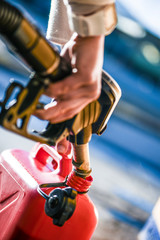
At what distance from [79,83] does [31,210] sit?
0.48m

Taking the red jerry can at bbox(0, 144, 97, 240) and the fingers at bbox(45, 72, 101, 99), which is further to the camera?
the red jerry can at bbox(0, 144, 97, 240)

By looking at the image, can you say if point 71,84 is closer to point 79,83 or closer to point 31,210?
point 79,83

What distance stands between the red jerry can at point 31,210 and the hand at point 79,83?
0.35 meters

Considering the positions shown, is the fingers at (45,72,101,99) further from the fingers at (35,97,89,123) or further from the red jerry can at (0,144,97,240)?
the red jerry can at (0,144,97,240)

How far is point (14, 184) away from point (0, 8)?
593 millimetres

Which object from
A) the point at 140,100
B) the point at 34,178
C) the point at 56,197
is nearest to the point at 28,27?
the point at 56,197

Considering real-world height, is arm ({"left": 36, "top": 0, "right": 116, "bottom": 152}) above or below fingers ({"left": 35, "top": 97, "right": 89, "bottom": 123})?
above

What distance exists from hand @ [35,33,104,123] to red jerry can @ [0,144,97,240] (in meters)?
0.35

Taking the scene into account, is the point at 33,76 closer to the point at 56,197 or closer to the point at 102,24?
the point at 102,24

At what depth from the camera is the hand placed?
46 cm

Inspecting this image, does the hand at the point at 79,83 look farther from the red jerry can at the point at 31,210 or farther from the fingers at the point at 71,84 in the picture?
the red jerry can at the point at 31,210

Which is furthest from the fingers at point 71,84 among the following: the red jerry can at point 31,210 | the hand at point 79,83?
the red jerry can at point 31,210

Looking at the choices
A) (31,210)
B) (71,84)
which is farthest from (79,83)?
(31,210)

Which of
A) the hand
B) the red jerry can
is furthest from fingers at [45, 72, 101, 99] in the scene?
the red jerry can
